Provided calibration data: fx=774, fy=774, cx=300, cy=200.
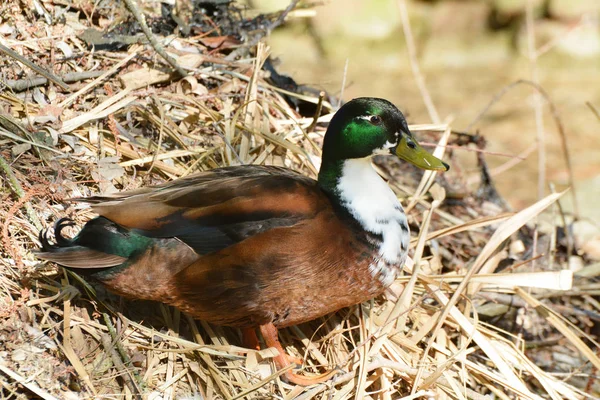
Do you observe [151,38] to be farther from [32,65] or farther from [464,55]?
[464,55]

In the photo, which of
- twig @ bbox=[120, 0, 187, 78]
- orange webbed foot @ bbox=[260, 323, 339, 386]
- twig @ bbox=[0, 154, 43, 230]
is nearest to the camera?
orange webbed foot @ bbox=[260, 323, 339, 386]

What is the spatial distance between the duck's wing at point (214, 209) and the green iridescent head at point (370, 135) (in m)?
0.22

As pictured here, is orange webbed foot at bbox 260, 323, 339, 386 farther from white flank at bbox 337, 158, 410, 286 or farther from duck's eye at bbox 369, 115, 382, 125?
duck's eye at bbox 369, 115, 382, 125

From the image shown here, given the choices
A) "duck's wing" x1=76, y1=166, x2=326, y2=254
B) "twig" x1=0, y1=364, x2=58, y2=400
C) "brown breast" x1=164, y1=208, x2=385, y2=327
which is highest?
"duck's wing" x1=76, y1=166, x2=326, y2=254

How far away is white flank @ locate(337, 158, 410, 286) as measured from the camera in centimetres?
283

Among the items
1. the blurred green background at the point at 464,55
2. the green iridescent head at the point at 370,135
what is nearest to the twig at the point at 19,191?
the green iridescent head at the point at 370,135

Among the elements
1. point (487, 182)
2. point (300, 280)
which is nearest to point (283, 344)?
point (300, 280)

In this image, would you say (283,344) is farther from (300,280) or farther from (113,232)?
(113,232)

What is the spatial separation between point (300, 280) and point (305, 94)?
152cm

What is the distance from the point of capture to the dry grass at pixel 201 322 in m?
2.73

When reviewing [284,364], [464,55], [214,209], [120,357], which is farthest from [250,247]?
[464,55]

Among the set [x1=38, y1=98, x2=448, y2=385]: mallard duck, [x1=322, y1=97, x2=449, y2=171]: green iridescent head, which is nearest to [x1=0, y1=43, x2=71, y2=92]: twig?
[x1=38, y1=98, x2=448, y2=385]: mallard duck

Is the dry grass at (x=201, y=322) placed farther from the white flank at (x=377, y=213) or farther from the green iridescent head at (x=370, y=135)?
the green iridescent head at (x=370, y=135)

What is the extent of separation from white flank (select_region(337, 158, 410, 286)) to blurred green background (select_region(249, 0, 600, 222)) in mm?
4853
